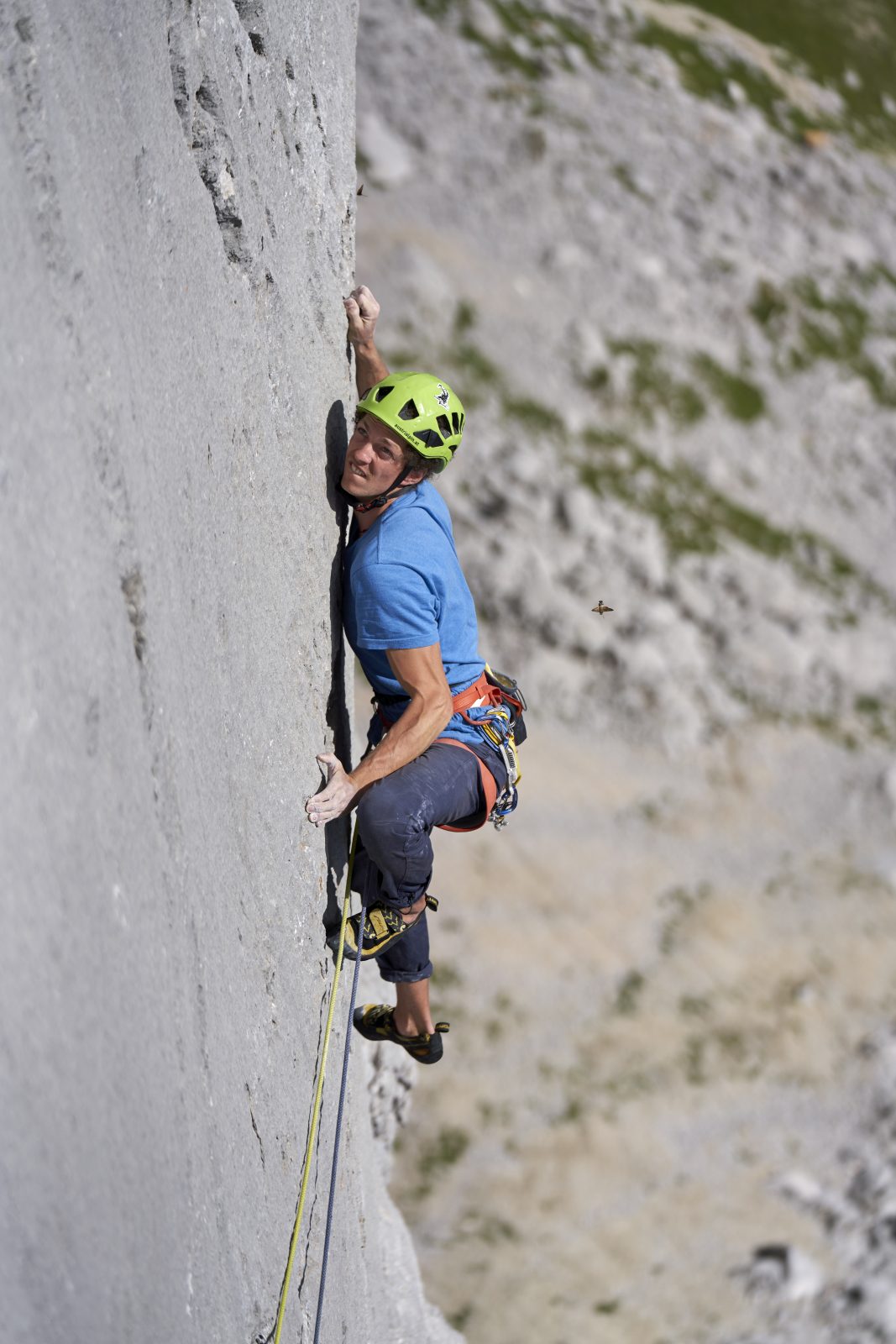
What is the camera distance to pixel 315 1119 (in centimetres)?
491

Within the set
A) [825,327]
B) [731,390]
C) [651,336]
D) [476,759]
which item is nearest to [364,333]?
[476,759]

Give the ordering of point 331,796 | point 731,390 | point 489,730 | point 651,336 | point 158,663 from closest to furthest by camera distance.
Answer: point 158,663, point 331,796, point 489,730, point 651,336, point 731,390

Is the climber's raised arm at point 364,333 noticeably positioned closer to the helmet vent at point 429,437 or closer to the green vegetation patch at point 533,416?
the helmet vent at point 429,437

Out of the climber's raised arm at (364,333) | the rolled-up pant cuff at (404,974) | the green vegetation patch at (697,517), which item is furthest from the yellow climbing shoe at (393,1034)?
the green vegetation patch at (697,517)

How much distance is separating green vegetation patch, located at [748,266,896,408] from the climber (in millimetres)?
15057

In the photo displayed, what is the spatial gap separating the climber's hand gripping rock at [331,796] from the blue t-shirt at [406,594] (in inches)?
18.1

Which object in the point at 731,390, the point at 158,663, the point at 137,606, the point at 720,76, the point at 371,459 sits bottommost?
the point at 731,390

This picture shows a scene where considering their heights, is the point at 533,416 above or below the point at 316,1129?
below

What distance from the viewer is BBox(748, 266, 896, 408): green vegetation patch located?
1906 cm

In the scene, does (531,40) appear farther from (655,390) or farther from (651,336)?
(655,390)

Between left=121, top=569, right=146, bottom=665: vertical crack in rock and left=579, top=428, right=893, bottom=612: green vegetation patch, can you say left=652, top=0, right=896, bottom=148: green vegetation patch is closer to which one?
left=579, top=428, right=893, bottom=612: green vegetation patch

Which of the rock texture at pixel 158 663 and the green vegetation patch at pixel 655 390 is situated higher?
the rock texture at pixel 158 663

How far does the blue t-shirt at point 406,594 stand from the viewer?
4938mm

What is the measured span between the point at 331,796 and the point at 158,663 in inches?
78.9
